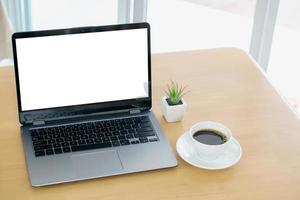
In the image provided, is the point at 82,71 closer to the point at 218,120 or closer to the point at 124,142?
the point at 124,142

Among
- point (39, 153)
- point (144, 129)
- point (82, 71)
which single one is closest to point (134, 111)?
point (144, 129)

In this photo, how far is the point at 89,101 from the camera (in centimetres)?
141

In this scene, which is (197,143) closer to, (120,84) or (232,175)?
(232,175)

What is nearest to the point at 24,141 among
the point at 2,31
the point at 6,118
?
the point at 6,118

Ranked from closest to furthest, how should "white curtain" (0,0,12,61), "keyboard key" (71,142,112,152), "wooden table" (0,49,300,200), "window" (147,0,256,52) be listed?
Answer: "wooden table" (0,49,300,200) < "keyboard key" (71,142,112,152) < "white curtain" (0,0,12,61) < "window" (147,0,256,52)

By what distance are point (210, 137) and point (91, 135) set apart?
0.97ft

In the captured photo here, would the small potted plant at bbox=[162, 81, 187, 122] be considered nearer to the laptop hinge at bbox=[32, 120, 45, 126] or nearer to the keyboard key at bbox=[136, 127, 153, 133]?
the keyboard key at bbox=[136, 127, 153, 133]

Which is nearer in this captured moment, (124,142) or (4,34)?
(124,142)

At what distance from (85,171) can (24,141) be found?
19 centimetres

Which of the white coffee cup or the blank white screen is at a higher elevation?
the blank white screen

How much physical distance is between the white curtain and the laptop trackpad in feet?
3.73

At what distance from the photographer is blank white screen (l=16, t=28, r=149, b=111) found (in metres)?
1.34

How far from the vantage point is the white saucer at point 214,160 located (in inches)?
50.9

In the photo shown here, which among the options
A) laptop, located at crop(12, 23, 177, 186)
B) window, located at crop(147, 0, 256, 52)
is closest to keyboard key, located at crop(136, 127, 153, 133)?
laptop, located at crop(12, 23, 177, 186)
